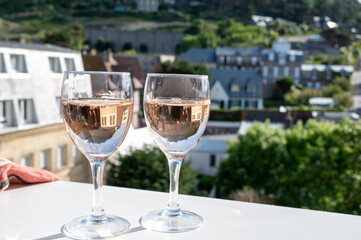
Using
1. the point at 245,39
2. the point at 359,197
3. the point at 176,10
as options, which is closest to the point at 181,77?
the point at 359,197

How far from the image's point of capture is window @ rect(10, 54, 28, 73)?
346 inches

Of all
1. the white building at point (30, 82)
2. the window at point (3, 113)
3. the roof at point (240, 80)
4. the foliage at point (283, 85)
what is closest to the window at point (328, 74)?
the foliage at point (283, 85)

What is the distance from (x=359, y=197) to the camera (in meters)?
5.72

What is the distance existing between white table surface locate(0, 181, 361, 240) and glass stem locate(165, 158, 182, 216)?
0.10ft

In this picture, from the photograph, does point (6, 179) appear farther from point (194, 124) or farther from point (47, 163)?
point (47, 163)

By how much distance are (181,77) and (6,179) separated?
0.79 feet

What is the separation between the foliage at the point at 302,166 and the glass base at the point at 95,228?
5.42m

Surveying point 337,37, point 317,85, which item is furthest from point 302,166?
point 337,37

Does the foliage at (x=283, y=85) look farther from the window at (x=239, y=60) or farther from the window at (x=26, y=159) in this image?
the window at (x=26, y=159)

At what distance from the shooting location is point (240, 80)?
74.4 feet

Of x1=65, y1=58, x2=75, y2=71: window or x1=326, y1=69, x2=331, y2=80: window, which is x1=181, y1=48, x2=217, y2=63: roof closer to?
x1=326, y1=69, x2=331, y2=80: window

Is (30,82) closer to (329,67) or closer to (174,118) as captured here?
(174,118)

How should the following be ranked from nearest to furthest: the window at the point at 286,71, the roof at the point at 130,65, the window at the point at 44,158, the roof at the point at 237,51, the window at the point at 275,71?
the window at the point at 44,158 → the roof at the point at 130,65 → the window at the point at 286,71 → the window at the point at 275,71 → the roof at the point at 237,51

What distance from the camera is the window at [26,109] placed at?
29.9 feet
